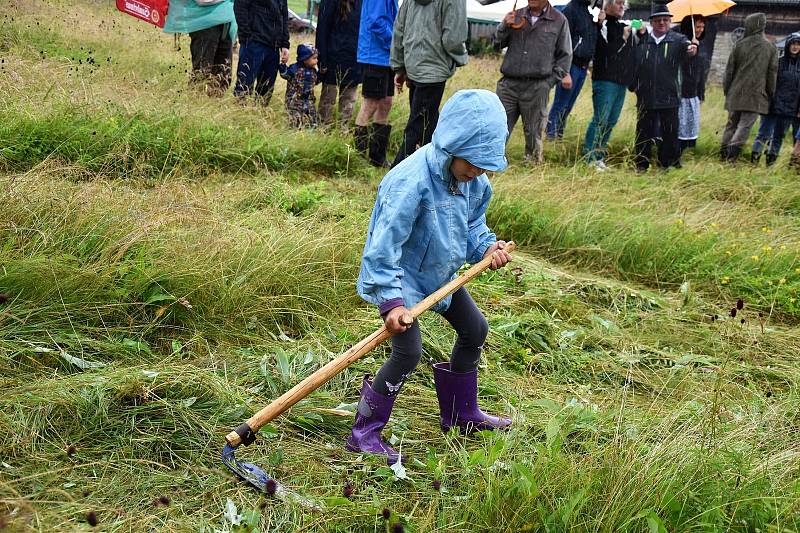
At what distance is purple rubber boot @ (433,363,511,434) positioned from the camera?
3209 millimetres

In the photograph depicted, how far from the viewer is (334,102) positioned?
310 inches

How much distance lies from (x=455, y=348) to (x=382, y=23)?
464 centimetres

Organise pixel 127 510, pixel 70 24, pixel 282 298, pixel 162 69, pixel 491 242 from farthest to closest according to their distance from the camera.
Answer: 1. pixel 70 24
2. pixel 162 69
3. pixel 282 298
4. pixel 491 242
5. pixel 127 510

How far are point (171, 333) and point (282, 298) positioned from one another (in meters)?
0.60

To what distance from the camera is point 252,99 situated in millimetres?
7250

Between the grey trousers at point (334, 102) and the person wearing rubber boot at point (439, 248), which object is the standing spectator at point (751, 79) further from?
the person wearing rubber boot at point (439, 248)

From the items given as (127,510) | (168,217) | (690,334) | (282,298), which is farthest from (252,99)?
(127,510)

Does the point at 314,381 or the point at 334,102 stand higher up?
the point at 334,102

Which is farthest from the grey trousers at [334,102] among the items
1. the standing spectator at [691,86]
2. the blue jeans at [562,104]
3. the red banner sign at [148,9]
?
the standing spectator at [691,86]

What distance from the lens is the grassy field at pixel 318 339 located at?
2.54 meters

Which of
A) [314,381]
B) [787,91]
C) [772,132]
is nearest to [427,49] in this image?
[314,381]

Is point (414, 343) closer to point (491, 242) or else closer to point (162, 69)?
point (491, 242)

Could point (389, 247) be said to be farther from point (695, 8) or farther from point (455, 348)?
point (695, 8)

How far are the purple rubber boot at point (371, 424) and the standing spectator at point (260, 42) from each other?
4.96 metres
